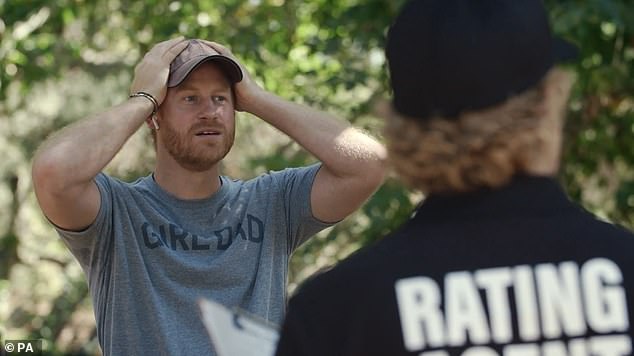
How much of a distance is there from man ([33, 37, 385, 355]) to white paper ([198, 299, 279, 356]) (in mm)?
1321

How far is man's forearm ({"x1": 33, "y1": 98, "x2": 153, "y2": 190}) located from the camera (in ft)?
10.6

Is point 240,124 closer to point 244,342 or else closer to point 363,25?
point 363,25

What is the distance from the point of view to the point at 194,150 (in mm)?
3477

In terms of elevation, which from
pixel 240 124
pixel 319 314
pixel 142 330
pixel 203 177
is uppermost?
pixel 319 314

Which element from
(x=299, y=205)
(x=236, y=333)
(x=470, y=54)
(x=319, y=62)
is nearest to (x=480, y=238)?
(x=470, y=54)

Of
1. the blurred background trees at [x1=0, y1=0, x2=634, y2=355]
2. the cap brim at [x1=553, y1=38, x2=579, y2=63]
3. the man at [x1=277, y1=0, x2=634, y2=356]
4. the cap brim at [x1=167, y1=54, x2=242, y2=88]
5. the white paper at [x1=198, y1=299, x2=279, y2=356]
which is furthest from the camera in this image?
the blurred background trees at [x1=0, y1=0, x2=634, y2=355]

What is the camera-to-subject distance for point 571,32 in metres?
6.39

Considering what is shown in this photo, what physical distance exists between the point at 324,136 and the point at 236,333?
1.69m

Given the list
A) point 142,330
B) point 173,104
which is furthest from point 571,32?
point 142,330

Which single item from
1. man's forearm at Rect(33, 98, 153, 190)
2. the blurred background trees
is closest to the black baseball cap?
man's forearm at Rect(33, 98, 153, 190)

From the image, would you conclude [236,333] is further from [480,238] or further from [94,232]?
[94,232]

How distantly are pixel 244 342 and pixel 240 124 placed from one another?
7.58 m

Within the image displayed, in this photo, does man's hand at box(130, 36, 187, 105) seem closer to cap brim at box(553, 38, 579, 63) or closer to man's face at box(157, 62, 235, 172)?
man's face at box(157, 62, 235, 172)

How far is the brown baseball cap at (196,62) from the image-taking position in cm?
345
